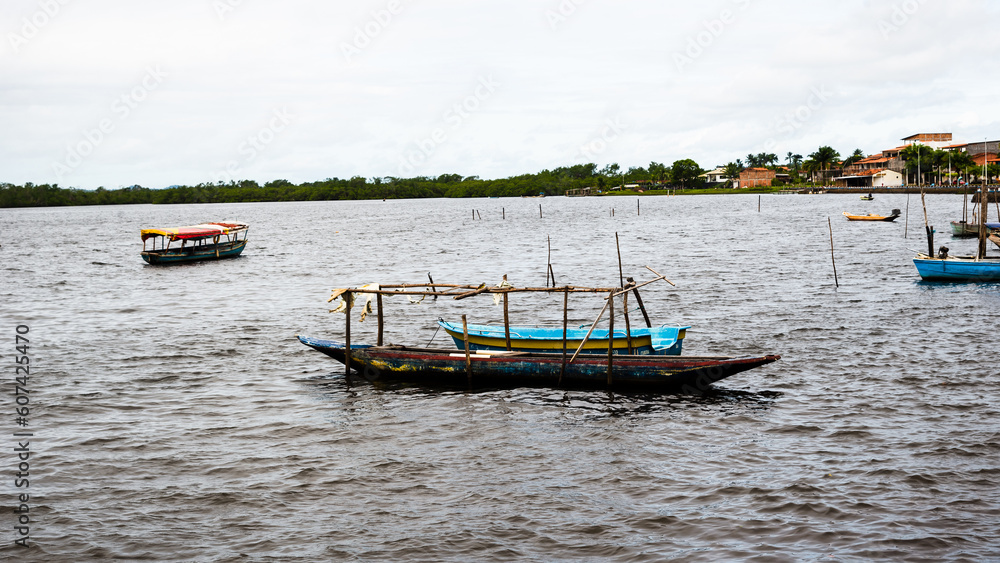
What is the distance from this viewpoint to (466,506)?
39.3 ft

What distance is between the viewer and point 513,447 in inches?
571

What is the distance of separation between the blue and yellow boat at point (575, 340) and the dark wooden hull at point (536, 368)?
99 centimetres

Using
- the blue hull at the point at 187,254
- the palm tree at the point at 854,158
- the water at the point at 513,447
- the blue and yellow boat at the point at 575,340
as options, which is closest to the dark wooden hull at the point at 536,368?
the water at the point at 513,447

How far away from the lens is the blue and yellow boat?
61.8ft

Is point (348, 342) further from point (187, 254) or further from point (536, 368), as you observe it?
point (187, 254)

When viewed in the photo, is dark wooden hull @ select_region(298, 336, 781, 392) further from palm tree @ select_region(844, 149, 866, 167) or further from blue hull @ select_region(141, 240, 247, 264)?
palm tree @ select_region(844, 149, 866, 167)

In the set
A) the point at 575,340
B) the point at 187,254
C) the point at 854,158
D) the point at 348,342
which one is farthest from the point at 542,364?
the point at 854,158

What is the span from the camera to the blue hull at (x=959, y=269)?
1259 inches

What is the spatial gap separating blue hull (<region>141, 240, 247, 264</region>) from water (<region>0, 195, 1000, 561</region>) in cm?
2126

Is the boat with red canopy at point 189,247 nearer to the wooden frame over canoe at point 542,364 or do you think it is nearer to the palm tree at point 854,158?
the wooden frame over canoe at point 542,364

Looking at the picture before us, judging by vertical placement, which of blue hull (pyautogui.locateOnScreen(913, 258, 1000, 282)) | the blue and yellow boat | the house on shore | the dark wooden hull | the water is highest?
the house on shore

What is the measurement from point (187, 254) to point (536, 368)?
40.3 m

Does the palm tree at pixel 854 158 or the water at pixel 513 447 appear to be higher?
the palm tree at pixel 854 158

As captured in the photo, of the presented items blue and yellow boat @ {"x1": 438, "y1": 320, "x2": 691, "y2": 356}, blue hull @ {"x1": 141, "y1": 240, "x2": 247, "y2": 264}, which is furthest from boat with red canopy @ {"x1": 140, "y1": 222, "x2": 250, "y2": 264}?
blue and yellow boat @ {"x1": 438, "y1": 320, "x2": 691, "y2": 356}
